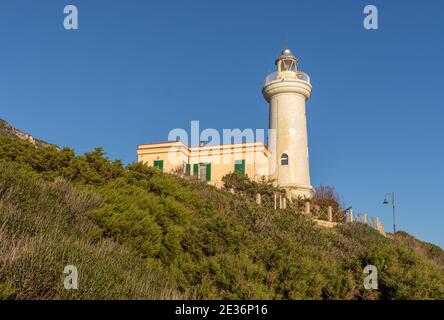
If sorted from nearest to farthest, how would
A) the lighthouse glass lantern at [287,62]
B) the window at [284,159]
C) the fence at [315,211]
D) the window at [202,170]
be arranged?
the fence at [315,211] → the window at [284,159] → the window at [202,170] → the lighthouse glass lantern at [287,62]

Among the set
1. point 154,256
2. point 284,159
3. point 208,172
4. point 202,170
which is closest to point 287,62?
point 284,159

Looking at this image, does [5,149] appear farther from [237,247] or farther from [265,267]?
[265,267]

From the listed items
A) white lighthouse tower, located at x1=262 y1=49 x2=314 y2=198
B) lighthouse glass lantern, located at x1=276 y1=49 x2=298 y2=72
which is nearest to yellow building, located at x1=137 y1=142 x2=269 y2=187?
white lighthouse tower, located at x1=262 y1=49 x2=314 y2=198

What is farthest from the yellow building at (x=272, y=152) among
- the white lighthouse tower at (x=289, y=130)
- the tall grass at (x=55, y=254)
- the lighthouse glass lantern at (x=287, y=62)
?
the tall grass at (x=55, y=254)

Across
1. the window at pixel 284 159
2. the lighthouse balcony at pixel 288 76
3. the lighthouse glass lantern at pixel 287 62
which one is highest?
the lighthouse glass lantern at pixel 287 62

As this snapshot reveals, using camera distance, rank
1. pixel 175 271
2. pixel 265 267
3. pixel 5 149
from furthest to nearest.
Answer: pixel 5 149 < pixel 175 271 < pixel 265 267

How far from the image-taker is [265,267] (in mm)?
7250

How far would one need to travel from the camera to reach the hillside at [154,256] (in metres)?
5.85

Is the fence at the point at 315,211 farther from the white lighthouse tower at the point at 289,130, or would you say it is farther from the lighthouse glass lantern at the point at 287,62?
→ the lighthouse glass lantern at the point at 287,62

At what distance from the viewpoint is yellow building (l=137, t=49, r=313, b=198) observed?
1251 inches
